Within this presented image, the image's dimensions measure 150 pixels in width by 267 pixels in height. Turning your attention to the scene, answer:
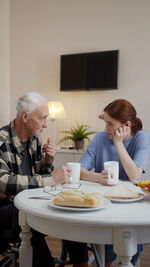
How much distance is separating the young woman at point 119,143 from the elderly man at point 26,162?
12.7 inches

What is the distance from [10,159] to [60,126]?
8.24ft

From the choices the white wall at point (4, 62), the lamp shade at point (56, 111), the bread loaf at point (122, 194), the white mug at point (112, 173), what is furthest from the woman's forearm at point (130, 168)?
the white wall at point (4, 62)

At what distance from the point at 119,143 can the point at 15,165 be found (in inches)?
25.7

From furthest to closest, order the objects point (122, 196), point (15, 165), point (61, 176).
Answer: point (15, 165) < point (61, 176) < point (122, 196)

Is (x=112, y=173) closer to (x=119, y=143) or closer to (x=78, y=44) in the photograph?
(x=119, y=143)

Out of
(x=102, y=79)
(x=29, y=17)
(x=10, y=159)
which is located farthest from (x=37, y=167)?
(x=29, y=17)

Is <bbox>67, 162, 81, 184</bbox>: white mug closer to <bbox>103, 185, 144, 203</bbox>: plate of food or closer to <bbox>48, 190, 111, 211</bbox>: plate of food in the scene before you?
<bbox>103, 185, 144, 203</bbox>: plate of food

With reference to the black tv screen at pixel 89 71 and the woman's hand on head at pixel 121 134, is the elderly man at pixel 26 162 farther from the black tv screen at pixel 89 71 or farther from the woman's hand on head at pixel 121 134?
the black tv screen at pixel 89 71

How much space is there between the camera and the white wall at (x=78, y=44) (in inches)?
139

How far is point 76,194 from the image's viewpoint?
985 mm

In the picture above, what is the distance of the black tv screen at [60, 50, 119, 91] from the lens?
3.62m

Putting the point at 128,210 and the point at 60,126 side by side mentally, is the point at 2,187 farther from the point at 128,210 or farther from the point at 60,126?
the point at 60,126

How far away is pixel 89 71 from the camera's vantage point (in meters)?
3.78

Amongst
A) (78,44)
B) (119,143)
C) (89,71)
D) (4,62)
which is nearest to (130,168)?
(119,143)
